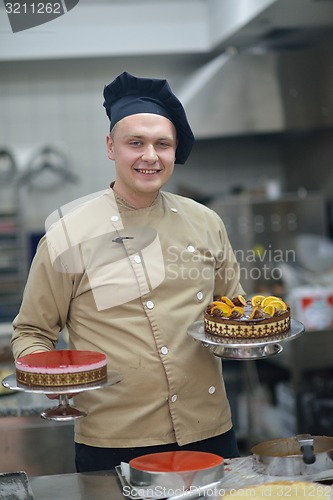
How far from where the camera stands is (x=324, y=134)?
16.1 ft


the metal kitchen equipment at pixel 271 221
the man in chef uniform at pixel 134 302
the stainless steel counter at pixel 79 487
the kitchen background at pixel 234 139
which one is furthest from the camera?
the metal kitchen equipment at pixel 271 221

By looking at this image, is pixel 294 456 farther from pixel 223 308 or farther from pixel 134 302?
pixel 134 302

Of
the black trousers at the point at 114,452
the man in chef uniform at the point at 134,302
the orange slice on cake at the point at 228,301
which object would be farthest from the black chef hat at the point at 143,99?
the black trousers at the point at 114,452

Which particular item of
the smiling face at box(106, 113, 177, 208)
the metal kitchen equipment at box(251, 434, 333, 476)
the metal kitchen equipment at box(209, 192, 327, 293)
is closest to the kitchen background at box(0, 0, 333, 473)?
the metal kitchen equipment at box(209, 192, 327, 293)

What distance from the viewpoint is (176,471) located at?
1.55 m

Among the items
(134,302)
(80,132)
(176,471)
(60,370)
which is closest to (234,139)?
(80,132)

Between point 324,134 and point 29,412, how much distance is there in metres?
3.04

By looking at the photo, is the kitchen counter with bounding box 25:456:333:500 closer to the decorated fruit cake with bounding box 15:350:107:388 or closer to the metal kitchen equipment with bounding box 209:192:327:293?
the decorated fruit cake with bounding box 15:350:107:388

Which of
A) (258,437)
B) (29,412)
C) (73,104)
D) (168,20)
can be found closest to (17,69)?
(73,104)

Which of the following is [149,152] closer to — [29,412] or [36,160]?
[29,412]

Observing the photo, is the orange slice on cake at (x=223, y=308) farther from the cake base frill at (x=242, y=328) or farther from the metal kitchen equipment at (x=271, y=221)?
the metal kitchen equipment at (x=271, y=221)

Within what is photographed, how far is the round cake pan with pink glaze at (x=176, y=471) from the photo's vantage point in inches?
60.9

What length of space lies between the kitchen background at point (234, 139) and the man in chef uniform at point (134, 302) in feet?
5.49

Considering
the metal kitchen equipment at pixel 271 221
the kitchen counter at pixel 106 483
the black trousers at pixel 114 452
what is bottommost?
the black trousers at pixel 114 452
